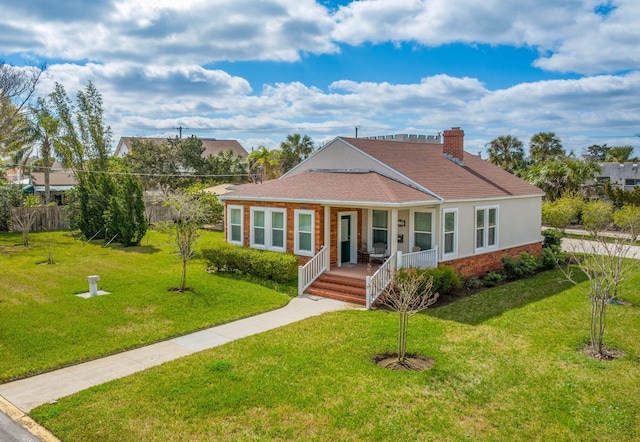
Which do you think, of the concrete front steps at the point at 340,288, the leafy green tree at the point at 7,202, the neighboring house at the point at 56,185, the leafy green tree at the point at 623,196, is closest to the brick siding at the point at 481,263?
the concrete front steps at the point at 340,288

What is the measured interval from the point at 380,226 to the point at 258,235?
4.48 metres

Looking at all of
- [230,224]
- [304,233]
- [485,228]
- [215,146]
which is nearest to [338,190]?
[304,233]

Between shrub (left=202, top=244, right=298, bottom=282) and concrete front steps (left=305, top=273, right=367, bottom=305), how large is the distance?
1012 millimetres

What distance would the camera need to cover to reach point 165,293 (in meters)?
13.9

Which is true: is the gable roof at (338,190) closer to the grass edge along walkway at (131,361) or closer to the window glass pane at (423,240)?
the window glass pane at (423,240)

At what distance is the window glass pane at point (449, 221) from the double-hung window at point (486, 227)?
1.50m

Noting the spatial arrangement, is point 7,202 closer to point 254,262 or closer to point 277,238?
point 277,238

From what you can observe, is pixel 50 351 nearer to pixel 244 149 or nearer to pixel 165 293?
pixel 165 293

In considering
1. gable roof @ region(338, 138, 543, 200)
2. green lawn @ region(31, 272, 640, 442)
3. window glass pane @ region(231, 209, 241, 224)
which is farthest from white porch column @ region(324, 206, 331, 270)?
green lawn @ region(31, 272, 640, 442)

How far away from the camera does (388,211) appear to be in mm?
17281

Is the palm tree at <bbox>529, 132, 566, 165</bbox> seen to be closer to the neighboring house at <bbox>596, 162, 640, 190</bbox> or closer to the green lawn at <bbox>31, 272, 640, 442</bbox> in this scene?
the neighboring house at <bbox>596, 162, 640, 190</bbox>

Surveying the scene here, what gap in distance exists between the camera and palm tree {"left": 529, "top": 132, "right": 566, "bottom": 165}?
137 feet

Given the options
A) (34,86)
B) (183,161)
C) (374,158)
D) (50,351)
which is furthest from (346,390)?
(183,161)

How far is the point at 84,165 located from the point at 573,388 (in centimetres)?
3917
